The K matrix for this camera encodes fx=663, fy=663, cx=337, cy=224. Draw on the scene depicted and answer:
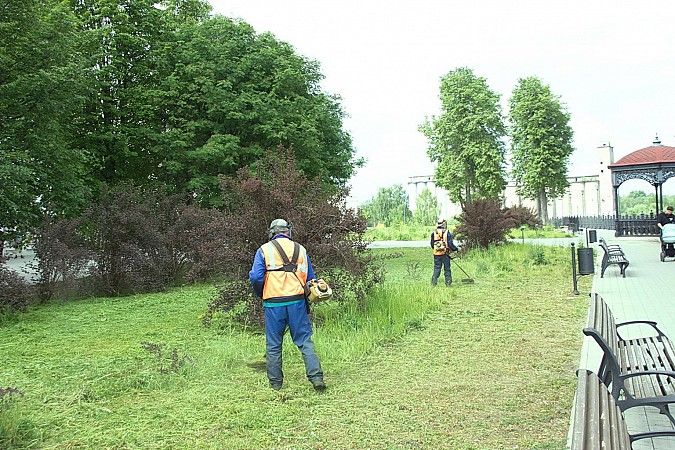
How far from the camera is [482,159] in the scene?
51625mm

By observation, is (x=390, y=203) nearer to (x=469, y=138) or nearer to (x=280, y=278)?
(x=469, y=138)

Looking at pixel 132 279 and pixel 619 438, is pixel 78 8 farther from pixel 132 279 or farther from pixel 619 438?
pixel 619 438

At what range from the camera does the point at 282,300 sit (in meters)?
6.77

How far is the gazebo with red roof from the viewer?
1201 inches

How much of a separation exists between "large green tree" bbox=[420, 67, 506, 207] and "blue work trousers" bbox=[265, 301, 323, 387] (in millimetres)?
46596

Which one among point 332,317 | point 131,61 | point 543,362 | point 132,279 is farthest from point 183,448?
point 131,61

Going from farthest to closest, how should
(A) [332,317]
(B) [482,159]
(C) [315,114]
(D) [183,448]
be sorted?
(B) [482,159] → (C) [315,114] → (A) [332,317] → (D) [183,448]

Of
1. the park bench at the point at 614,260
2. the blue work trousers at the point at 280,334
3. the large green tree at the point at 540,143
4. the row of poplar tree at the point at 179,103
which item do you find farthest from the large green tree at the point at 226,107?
the large green tree at the point at 540,143

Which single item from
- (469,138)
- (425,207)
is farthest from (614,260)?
(425,207)

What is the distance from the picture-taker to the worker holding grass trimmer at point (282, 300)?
267 inches

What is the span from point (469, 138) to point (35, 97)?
41.6 metres

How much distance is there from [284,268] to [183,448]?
7.30 ft

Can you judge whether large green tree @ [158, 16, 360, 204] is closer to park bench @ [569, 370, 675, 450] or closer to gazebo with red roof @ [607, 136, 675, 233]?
gazebo with red roof @ [607, 136, 675, 233]

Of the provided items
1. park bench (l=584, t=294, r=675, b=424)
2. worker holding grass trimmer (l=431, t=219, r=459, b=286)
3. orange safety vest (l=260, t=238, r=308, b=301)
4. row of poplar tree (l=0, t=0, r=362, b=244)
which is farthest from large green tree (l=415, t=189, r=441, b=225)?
park bench (l=584, t=294, r=675, b=424)
